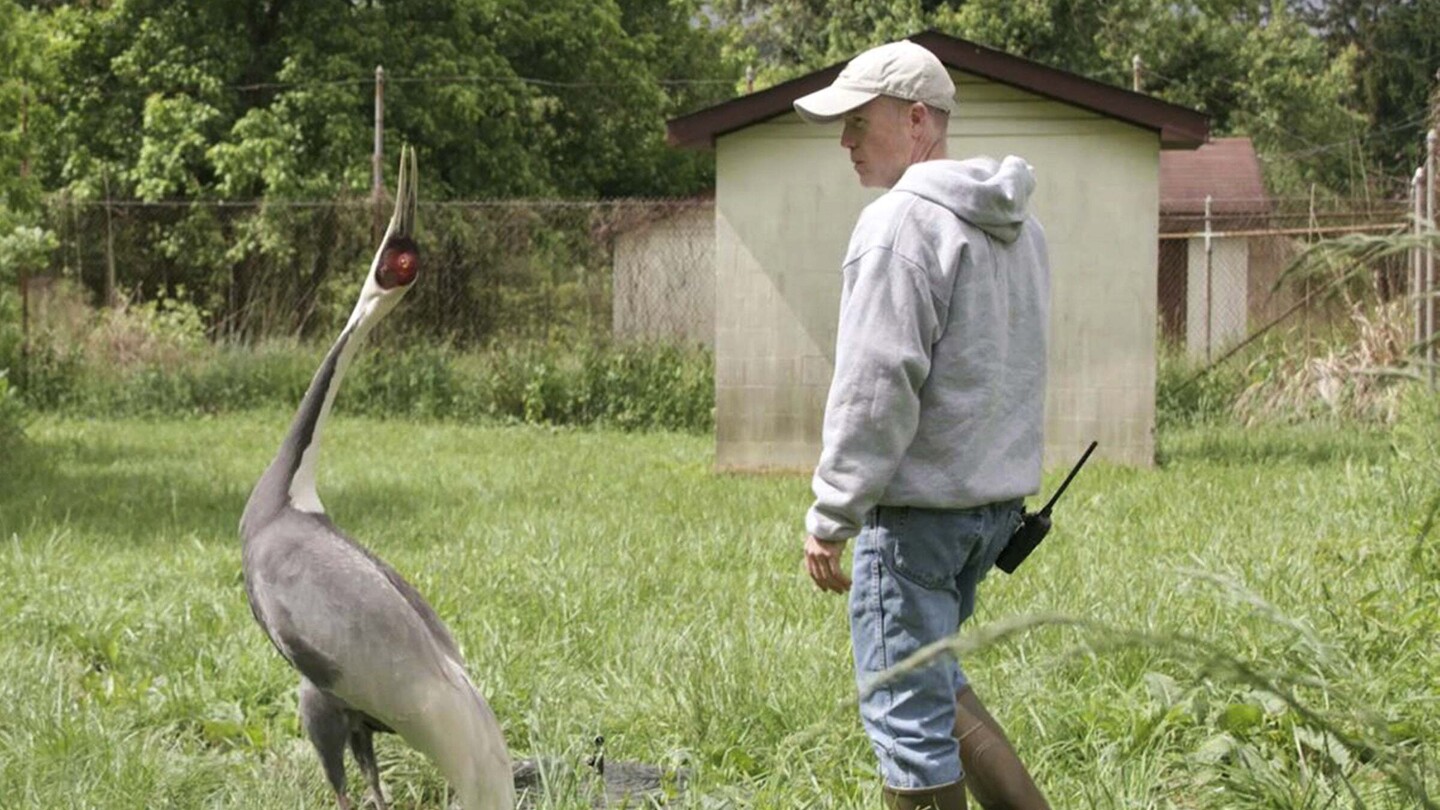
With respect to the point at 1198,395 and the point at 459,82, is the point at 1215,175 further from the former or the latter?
the point at 1198,395

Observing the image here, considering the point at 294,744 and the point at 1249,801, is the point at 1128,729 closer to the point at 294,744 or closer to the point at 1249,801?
the point at 1249,801

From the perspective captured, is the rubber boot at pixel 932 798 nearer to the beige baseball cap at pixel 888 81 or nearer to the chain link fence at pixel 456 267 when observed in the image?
the beige baseball cap at pixel 888 81

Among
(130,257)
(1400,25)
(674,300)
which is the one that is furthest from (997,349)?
(1400,25)

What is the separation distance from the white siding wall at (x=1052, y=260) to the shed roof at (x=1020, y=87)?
177 millimetres

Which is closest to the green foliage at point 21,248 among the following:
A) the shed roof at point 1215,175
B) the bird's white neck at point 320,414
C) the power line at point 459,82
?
the bird's white neck at point 320,414

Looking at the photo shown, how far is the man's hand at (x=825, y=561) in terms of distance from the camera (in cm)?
377

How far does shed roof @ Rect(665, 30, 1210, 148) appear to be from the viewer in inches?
513

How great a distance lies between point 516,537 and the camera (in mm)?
9125

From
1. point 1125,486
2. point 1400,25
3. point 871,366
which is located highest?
point 1400,25

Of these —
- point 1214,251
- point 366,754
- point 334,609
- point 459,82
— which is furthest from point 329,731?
point 459,82

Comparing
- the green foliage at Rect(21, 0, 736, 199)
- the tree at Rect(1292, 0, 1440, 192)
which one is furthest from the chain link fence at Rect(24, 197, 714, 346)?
the tree at Rect(1292, 0, 1440, 192)

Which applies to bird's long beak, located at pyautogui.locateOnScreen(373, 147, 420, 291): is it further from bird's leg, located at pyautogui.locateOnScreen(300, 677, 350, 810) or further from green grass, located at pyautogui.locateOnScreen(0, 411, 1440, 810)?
green grass, located at pyautogui.locateOnScreen(0, 411, 1440, 810)

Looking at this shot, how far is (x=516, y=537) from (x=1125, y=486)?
4397 millimetres

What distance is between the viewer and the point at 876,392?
3660 millimetres
